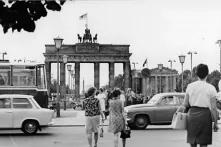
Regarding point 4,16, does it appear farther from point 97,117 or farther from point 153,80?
point 153,80

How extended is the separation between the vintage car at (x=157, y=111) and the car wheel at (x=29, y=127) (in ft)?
15.3

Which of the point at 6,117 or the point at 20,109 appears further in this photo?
the point at 20,109

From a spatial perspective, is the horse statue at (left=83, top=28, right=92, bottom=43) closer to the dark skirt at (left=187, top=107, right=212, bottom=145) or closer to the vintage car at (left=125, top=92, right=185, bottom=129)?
the vintage car at (left=125, top=92, right=185, bottom=129)

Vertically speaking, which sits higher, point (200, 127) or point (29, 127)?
point (200, 127)

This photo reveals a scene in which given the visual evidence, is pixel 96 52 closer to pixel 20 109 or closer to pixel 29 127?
pixel 29 127

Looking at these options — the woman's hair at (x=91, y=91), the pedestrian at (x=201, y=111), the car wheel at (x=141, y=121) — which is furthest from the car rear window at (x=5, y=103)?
the pedestrian at (x=201, y=111)

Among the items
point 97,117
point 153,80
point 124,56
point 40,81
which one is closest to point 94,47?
point 124,56

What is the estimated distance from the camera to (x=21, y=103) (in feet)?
79.2

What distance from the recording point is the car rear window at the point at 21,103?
24.0 metres

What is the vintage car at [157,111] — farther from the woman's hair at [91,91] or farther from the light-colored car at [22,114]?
the woman's hair at [91,91]

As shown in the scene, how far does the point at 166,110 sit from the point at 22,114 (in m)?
6.53

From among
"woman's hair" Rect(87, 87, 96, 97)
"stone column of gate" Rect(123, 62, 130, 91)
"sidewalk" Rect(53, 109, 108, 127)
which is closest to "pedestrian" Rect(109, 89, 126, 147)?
"woman's hair" Rect(87, 87, 96, 97)

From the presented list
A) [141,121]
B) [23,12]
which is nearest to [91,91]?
[23,12]

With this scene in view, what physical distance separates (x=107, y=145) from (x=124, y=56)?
270ft
